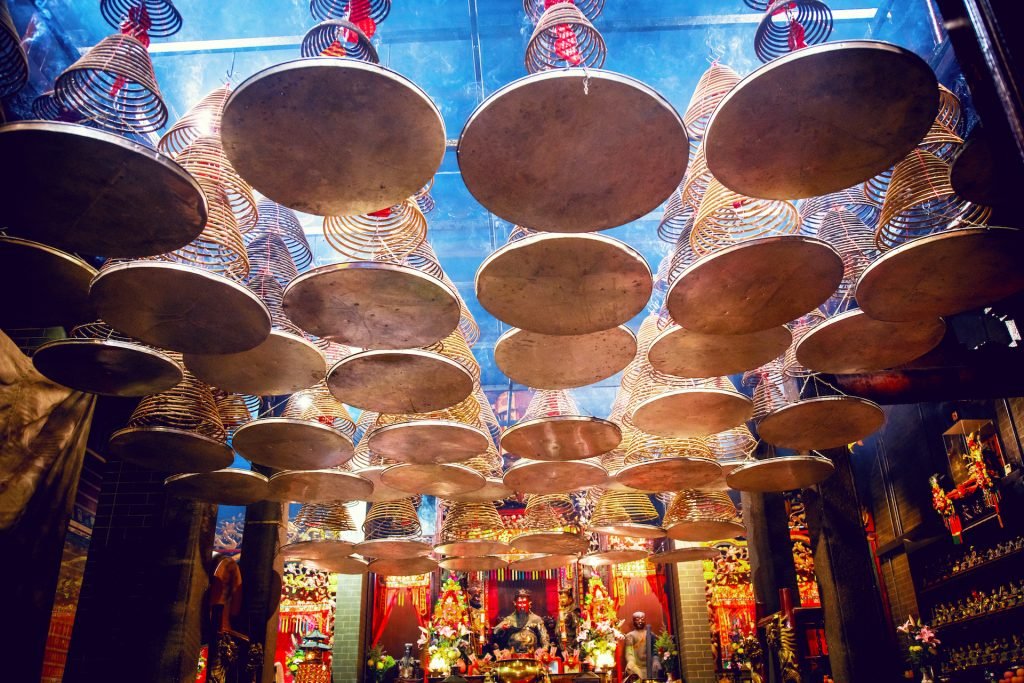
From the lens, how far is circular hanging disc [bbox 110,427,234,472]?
534 cm

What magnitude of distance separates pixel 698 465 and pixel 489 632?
9.76 meters

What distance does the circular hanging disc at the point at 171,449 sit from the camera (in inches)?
210

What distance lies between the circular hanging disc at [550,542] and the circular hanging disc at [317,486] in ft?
9.14

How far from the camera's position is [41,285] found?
4137 millimetres

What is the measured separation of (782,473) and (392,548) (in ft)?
17.0

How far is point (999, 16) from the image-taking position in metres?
1.91

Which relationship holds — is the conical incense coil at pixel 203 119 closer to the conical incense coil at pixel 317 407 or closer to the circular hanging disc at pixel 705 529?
the conical incense coil at pixel 317 407

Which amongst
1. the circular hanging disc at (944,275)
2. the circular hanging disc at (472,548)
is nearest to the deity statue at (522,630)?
the circular hanging disc at (472,548)

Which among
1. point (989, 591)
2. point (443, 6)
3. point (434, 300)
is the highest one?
point (443, 6)

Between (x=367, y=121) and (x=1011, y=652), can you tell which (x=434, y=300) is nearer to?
(x=367, y=121)

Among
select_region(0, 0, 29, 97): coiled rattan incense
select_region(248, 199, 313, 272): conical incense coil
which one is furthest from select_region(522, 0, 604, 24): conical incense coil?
select_region(0, 0, 29, 97): coiled rattan incense

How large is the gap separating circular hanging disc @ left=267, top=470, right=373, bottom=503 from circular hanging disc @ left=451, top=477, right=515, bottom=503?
50.5 inches

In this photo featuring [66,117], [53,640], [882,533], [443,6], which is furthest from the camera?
[882,533]

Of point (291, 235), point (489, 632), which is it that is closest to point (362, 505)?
point (489, 632)
